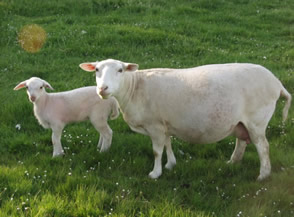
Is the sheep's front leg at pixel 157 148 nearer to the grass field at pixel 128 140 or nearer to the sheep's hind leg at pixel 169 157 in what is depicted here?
the grass field at pixel 128 140

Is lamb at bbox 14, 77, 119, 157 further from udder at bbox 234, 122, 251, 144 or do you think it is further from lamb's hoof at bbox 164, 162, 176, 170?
udder at bbox 234, 122, 251, 144

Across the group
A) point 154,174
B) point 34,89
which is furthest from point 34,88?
point 154,174

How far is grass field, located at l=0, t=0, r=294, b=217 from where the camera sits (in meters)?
4.61

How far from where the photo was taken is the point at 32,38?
11.7 metres

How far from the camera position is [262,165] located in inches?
219

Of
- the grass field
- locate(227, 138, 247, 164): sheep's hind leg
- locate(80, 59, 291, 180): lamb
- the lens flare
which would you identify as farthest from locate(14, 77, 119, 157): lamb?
the lens flare

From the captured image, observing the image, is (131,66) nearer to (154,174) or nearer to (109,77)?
(109,77)

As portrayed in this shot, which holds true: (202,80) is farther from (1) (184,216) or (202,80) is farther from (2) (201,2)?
(2) (201,2)

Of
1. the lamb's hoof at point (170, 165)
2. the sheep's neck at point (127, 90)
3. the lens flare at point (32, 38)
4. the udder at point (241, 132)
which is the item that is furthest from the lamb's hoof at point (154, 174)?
the lens flare at point (32, 38)

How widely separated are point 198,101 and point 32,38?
8.02 m

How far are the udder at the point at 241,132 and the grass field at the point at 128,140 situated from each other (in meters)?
0.45

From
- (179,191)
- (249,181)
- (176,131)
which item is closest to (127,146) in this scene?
(176,131)

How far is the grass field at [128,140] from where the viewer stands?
181 inches

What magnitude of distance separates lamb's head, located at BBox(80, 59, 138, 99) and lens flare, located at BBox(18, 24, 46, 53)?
21.9 feet
